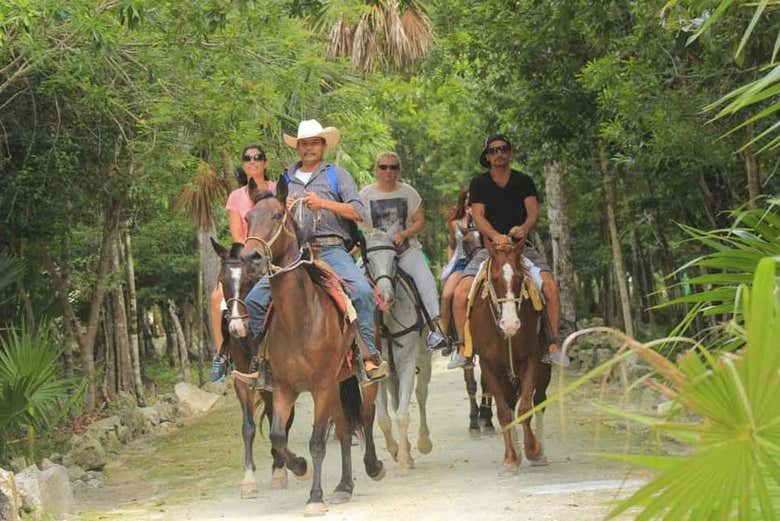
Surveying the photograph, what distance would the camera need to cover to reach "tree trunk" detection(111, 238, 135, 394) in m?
24.0

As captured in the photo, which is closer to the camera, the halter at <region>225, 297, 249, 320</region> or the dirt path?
the dirt path

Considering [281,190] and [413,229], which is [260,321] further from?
[413,229]

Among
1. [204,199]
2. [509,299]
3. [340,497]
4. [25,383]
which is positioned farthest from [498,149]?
[204,199]

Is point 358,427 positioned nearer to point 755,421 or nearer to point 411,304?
point 411,304

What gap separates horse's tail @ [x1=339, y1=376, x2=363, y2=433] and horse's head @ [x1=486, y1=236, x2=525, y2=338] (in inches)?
55.9

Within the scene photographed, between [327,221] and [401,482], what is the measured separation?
100 inches

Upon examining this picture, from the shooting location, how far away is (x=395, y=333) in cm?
Answer: 1290

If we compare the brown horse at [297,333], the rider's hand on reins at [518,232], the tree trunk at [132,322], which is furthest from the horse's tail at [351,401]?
the tree trunk at [132,322]

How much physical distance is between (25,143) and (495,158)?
6876mm

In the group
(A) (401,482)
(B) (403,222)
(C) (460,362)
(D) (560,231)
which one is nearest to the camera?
(A) (401,482)

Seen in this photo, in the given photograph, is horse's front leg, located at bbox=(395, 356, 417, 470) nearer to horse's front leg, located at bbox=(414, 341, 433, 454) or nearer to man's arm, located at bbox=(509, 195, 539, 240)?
horse's front leg, located at bbox=(414, 341, 433, 454)

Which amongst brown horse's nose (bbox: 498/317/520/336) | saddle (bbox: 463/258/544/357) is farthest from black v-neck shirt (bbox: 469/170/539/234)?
brown horse's nose (bbox: 498/317/520/336)

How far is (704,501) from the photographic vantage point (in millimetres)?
2480

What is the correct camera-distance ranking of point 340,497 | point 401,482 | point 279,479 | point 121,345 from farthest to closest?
point 121,345 < point 279,479 < point 401,482 < point 340,497
